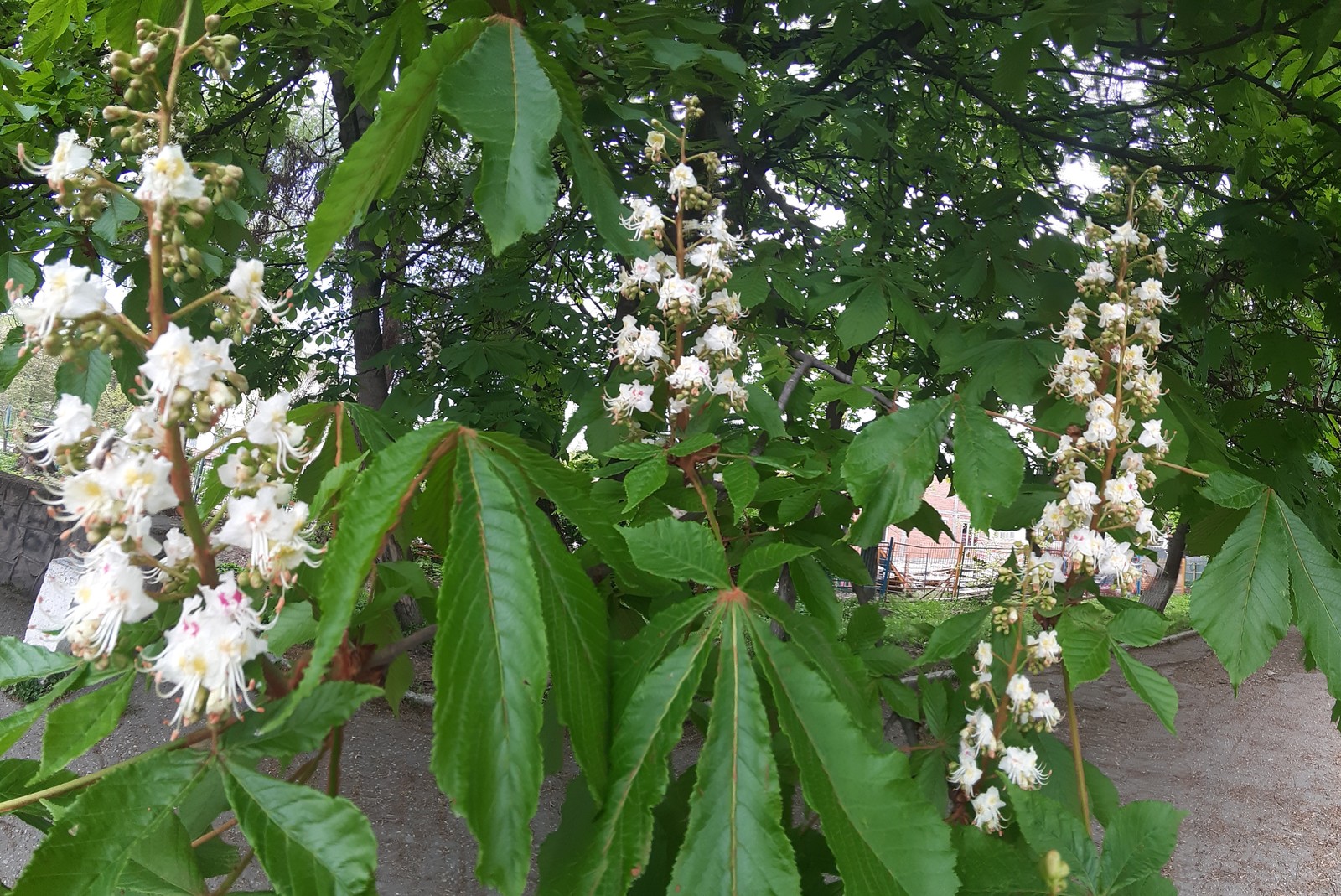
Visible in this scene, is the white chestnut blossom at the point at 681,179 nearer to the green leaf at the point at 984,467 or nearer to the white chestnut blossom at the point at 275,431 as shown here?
the green leaf at the point at 984,467

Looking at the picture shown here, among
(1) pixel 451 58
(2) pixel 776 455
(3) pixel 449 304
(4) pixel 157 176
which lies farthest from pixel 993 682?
(3) pixel 449 304

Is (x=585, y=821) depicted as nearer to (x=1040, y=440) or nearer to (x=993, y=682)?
(x=993, y=682)

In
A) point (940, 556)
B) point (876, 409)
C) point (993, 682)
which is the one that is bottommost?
point (940, 556)

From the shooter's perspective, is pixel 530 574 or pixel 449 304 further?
pixel 449 304

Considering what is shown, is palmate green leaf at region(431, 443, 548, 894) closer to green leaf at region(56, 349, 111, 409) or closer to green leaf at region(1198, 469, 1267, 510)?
green leaf at region(1198, 469, 1267, 510)

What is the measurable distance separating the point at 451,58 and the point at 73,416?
1.61 ft

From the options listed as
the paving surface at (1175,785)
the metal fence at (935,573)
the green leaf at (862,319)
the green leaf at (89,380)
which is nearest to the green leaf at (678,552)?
the green leaf at (89,380)

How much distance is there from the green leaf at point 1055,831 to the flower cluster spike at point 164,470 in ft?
3.00

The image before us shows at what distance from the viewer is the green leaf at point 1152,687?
1.17 m

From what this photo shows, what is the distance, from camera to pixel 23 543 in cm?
859

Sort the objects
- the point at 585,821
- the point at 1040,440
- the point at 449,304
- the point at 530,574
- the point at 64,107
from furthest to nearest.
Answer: the point at 449,304 < the point at 64,107 < the point at 1040,440 < the point at 585,821 < the point at 530,574

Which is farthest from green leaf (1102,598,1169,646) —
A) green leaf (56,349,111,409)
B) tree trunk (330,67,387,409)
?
tree trunk (330,67,387,409)

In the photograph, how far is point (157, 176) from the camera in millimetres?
680

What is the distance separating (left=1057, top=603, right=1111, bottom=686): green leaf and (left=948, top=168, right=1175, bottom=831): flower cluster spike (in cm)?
4
